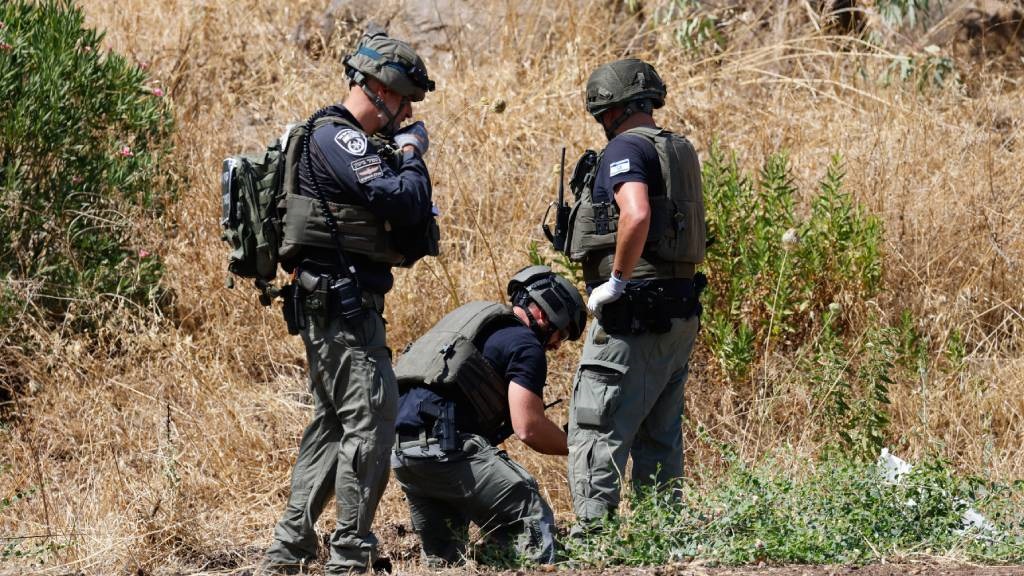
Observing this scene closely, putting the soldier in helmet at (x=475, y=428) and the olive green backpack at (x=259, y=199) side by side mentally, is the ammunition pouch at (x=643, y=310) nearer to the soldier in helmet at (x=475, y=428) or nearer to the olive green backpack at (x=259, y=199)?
the soldier in helmet at (x=475, y=428)

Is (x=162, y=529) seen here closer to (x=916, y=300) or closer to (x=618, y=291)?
(x=618, y=291)

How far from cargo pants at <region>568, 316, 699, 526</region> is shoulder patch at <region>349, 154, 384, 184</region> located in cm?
110

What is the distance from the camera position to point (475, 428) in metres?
4.56

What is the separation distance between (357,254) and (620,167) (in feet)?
3.36

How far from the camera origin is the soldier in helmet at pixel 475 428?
14.5 feet

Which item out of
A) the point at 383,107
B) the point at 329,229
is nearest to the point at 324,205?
the point at 329,229

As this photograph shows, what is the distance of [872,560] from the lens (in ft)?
12.9

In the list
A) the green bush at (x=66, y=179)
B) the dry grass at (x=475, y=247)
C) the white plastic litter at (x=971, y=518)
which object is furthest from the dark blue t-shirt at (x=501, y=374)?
the green bush at (x=66, y=179)

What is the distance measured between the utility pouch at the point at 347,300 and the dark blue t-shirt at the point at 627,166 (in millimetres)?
1040

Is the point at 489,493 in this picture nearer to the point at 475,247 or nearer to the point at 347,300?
the point at 347,300

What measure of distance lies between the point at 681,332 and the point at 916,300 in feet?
8.88

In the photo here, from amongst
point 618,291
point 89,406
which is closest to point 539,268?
point 618,291

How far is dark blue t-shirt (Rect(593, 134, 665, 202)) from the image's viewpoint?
4371 millimetres

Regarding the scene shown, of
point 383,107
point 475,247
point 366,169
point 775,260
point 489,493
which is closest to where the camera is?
point 366,169
